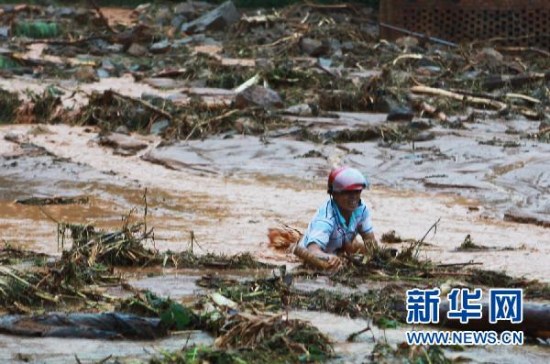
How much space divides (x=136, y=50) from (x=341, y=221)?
50.4ft

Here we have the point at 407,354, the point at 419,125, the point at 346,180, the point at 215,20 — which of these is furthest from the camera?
the point at 215,20

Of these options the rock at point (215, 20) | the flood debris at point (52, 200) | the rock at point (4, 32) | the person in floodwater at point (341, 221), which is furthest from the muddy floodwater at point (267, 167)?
the rock at point (215, 20)

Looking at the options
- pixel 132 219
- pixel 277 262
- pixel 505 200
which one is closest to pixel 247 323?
pixel 277 262

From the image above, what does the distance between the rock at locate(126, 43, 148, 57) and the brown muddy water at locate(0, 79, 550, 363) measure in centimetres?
753

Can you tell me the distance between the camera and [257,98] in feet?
50.4

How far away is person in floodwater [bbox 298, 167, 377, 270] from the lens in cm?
747

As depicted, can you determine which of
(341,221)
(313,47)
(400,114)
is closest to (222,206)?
(341,221)

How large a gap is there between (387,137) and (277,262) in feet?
20.0

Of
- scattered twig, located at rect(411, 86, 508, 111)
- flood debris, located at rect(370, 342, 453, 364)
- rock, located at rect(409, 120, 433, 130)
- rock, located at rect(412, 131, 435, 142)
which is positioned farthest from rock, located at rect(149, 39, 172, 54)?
flood debris, located at rect(370, 342, 453, 364)

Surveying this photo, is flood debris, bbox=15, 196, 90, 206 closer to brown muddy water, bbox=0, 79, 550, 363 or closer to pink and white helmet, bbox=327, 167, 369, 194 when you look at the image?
brown muddy water, bbox=0, 79, 550, 363

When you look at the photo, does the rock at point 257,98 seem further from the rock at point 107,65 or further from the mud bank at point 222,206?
the rock at point 107,65

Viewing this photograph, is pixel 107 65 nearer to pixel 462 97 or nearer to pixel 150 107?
pixel 150 107

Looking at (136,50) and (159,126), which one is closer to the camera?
(159,126)

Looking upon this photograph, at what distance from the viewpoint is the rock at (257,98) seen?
596 inches
